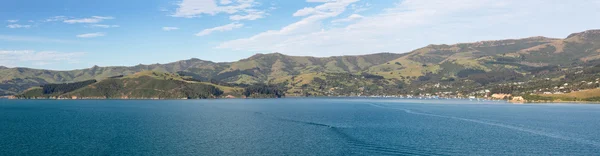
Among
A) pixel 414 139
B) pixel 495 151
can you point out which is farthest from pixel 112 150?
pixel 495 151

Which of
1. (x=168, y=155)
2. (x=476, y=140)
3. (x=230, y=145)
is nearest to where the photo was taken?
(x=168, y=155)

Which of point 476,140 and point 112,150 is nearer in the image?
point 112,150

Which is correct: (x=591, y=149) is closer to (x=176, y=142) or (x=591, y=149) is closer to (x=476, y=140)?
(x=476, y=140)


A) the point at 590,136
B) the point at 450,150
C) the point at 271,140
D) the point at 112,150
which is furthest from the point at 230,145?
the point at 590,136

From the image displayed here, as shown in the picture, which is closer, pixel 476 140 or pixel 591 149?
pixel 591 149

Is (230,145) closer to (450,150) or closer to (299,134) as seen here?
(299,134)

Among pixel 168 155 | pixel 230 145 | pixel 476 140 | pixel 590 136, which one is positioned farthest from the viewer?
pixel 590 136

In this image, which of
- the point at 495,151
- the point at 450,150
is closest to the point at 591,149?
the point at 495,151

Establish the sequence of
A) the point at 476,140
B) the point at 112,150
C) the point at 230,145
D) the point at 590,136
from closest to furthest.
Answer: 1. the point at 112,150
2. the point at 230,145
3. the point at 476,140
4. the point at 590,136

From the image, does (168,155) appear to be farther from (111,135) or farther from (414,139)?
(414,139)
